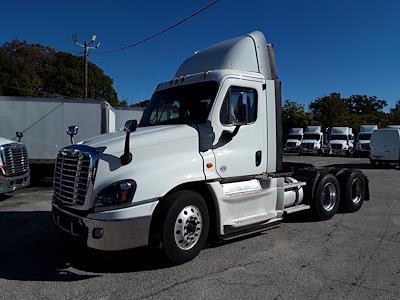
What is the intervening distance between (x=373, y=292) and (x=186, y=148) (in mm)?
2907

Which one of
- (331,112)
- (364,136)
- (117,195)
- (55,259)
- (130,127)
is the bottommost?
(55,259)

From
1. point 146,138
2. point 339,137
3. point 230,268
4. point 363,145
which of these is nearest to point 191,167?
point 146,138

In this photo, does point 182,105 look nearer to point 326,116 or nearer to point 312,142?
point 312,142

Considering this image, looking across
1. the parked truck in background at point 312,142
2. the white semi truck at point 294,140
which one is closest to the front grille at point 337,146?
the parked truck in background at point 312,142

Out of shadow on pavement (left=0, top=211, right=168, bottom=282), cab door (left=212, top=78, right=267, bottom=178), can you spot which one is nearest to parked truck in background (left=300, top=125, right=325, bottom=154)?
cab door (left=212, top=78, right=267, bottom=178)

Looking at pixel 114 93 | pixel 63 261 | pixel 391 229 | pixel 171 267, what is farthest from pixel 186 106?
pixel 114 93

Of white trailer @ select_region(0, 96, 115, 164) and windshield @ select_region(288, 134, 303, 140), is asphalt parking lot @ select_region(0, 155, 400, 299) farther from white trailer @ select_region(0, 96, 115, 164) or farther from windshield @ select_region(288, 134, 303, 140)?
windshield @ select_region(288, 134, 303, 140)

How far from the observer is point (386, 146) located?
85.8ft

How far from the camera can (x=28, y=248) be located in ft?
22.1

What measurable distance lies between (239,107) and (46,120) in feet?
32.8

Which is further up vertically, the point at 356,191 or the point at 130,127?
the point at 130,127

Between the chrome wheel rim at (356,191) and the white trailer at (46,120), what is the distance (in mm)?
8693

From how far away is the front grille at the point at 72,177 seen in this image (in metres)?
5.43

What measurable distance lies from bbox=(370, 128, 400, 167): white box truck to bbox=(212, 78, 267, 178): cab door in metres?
21.6
